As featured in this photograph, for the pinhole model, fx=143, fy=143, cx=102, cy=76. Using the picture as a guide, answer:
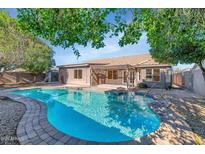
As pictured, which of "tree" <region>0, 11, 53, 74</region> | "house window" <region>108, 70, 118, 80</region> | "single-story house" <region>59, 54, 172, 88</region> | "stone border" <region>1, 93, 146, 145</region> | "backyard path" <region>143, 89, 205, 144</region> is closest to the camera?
"stone border" <region>1, 93, 146, 145</region>

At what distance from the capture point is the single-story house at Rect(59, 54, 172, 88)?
17.7 metres

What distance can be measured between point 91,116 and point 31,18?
20.2ft

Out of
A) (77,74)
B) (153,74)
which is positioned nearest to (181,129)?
(153,74)

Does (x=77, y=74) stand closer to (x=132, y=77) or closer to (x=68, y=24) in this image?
(x=132, y=77)

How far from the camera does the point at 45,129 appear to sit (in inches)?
211

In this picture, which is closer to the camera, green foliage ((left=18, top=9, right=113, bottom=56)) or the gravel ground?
green foliage ((left=18, top=9, right=113, bottom=56))

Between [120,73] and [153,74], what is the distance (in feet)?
17.1

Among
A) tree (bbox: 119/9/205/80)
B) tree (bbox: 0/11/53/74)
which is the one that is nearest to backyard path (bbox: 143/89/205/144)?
tree (bbox: 119/9/205/80)

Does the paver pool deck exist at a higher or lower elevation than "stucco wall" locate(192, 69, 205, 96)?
lower

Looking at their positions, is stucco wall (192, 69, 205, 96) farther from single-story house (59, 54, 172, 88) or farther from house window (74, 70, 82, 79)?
house window (74, 70, 82, 79)

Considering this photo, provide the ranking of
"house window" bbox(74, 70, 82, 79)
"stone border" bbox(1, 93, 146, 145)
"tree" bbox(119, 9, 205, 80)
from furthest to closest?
"house window" bbox(74, 70, 82, 79) → "stone border" bbox(1, 93, 146, 145) → "tree" bbox(119, 9, 205, 80)

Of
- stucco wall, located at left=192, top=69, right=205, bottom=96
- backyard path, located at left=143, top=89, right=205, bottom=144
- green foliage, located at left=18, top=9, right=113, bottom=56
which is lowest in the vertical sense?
backyard path, located at left=143, top=89, right=205, bottom=144

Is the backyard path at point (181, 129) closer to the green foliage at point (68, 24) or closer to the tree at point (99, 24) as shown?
the tree at point (99, 24)
